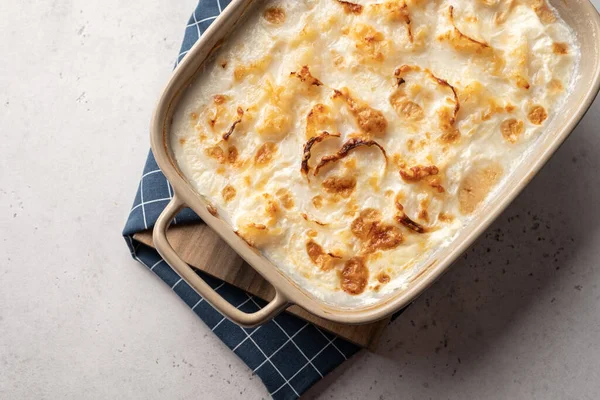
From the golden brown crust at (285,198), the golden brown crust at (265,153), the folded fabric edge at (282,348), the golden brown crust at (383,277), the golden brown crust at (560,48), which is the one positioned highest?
the golden brown crust at (560,48)

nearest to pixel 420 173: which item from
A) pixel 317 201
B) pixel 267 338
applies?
pixel 317 201

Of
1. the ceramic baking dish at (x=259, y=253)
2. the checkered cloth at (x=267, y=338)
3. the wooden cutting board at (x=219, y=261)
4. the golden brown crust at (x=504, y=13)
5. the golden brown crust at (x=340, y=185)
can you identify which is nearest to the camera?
the ceramic baking dish at (x=259, y=253)

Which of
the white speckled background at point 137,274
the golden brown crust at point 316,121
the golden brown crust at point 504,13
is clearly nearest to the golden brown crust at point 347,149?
the golden brown crust at point 316,121

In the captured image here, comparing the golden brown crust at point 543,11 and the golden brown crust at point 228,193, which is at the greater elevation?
the golden brown crust at point 543,11

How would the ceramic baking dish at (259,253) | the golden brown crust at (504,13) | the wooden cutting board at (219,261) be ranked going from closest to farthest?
the ceramic baking dish at (259,253), the golden brown crust at (504,13), the wooden cutting board at (219,261)

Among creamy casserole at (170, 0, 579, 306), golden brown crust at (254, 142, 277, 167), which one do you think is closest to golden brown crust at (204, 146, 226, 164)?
creamy casserole at (170, 0, 579, 306)

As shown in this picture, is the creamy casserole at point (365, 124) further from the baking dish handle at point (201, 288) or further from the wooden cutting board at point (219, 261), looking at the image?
the wooden cutting board at point (219, 261)

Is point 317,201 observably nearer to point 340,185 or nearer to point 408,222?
point 340,185

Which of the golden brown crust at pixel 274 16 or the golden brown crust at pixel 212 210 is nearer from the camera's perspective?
the golden brown crust at pixel 212 210
